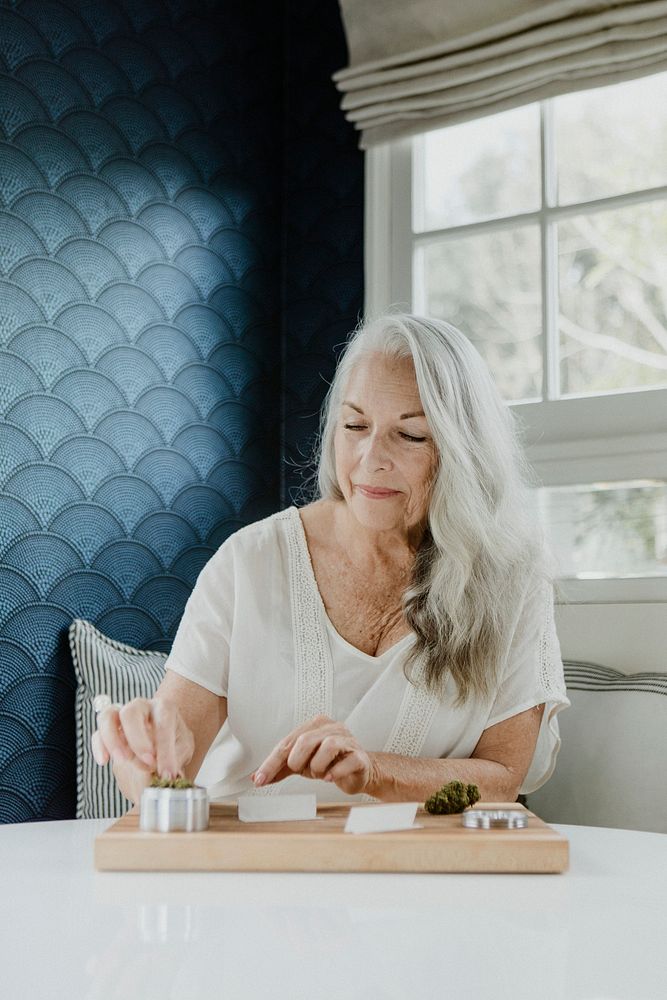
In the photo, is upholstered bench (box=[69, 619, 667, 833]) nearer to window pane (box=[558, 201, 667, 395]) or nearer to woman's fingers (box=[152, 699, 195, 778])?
window pane (box=[558, 201, 667, 395])

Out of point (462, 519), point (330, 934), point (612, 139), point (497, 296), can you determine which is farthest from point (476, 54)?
point (330, 934)

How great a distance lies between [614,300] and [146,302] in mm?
1242

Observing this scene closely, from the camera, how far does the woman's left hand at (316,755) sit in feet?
4.36

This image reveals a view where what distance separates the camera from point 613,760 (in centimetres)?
223

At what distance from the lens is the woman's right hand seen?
54.9 inches

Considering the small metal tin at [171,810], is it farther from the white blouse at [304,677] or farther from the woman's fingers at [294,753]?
the white blouse at [304,677]

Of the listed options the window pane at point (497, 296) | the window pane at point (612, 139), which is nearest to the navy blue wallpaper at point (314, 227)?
the window pane at point (497, 296)

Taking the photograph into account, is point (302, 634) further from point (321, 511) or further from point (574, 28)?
point (574, 28)

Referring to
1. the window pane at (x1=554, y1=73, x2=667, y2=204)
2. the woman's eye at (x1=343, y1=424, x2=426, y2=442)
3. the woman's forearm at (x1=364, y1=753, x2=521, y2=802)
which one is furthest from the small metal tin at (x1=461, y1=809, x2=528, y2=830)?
the window pane at (x1=554, y1=73, x2=667, y2=204)

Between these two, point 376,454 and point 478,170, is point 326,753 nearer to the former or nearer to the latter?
point 376,454

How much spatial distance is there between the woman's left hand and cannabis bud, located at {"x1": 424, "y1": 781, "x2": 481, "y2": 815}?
0.35ft

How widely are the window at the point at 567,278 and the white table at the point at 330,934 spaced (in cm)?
162

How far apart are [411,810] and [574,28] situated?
2255 millimetres

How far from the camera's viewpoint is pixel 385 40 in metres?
3.16
